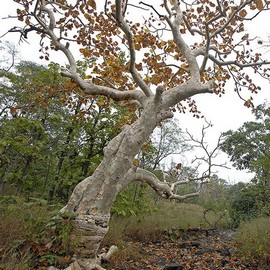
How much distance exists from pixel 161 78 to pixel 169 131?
17809 millimetres

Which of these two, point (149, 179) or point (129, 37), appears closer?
point (129, 37)

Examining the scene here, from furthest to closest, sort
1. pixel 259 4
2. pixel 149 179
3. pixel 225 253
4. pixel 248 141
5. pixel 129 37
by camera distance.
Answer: pixel 248 141
pixel 225 253
pixel 149 179
pixel 259 4
pixel 129 37

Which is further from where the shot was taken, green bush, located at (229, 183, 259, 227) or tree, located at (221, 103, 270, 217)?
tree, located at (221, 103, 270, 217)

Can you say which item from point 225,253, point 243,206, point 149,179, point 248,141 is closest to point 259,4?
point 149,179

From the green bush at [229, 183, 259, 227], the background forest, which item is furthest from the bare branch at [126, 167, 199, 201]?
the green bush at [229, 183, 259, 227]

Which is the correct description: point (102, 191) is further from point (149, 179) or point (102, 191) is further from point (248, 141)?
point (248, 141)

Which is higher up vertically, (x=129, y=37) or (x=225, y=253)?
(x=129, y=37)

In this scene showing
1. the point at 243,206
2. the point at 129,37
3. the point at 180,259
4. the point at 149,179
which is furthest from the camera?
the point at 243,206

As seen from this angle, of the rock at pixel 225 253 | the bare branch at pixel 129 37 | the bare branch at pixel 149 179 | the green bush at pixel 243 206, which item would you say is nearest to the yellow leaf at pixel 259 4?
the bare branch at pixel 129 37

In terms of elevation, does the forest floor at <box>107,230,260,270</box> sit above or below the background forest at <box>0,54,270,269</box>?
below

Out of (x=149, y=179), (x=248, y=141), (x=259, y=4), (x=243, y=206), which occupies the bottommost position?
(x=149, y=179)

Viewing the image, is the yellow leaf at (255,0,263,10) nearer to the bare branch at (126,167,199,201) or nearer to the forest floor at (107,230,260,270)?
the bare branch at (126,167,199,201)

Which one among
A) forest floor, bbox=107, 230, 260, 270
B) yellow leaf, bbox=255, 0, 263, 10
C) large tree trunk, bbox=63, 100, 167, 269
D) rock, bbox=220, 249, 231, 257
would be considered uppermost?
yellow leaf, bbox=255, 0, 263, 10

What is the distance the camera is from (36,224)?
3.78 meters
